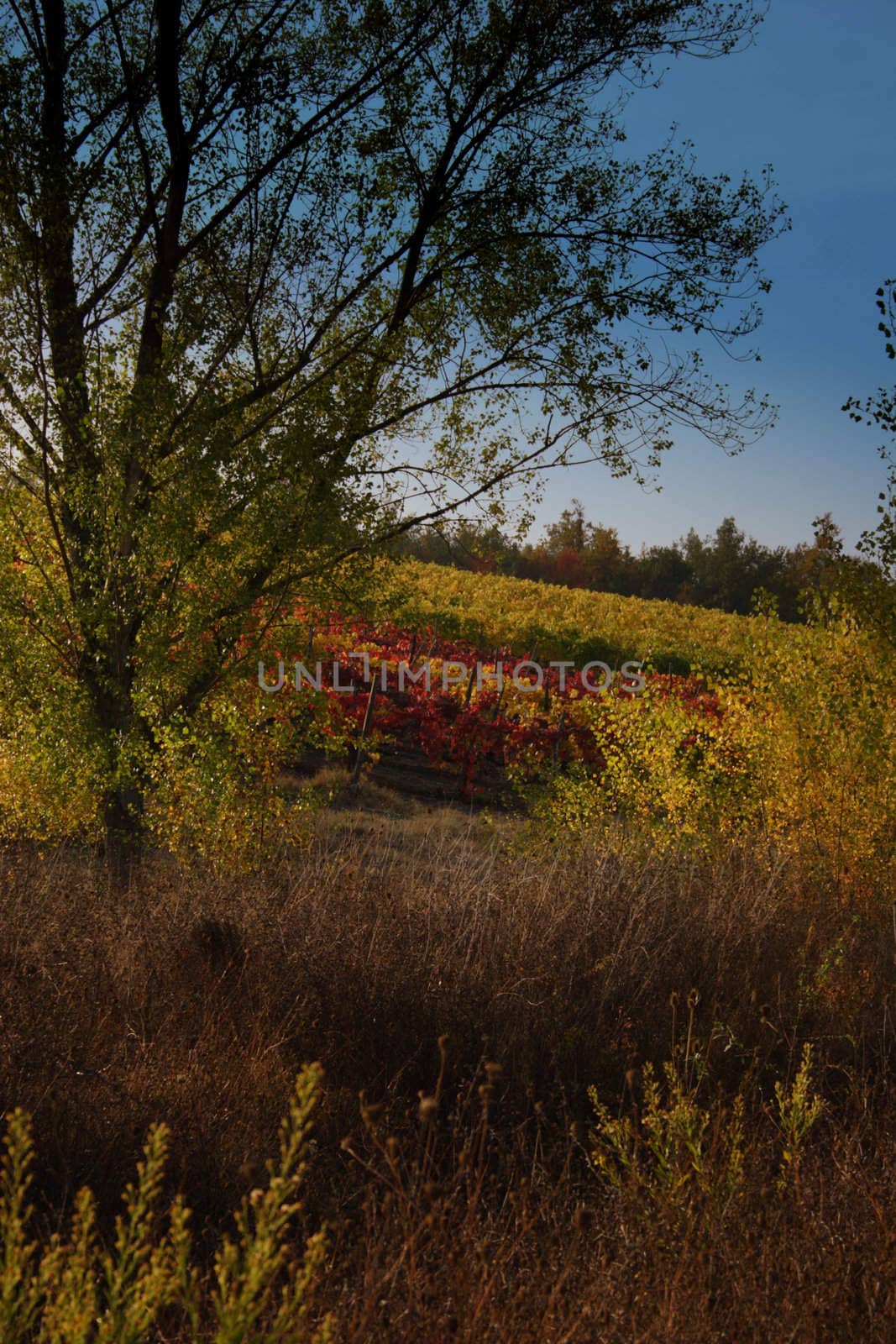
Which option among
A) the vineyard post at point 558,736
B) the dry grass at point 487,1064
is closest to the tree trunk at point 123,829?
the dry grass at point 487,1064

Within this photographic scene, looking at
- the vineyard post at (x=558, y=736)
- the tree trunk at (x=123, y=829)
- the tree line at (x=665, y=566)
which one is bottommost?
the tree trunk at (x=123, y=829)

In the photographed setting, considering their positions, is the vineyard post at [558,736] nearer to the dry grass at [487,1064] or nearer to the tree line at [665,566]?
the dry grass at [487,1064]

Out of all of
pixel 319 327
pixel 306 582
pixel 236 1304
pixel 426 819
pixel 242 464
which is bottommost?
pixel 426 819

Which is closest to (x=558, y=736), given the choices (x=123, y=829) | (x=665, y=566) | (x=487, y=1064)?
(x=123, y=829)

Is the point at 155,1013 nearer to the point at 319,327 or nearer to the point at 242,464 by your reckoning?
the point at 242,464

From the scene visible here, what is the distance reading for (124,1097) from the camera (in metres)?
3.55

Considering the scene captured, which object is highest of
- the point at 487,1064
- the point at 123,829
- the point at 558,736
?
the point at 487,1064

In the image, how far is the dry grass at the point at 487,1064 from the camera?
2639 mm

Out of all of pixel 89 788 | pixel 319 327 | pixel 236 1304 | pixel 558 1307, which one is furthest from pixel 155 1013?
pixel 319 327

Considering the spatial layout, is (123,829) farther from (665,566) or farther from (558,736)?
(665,566)

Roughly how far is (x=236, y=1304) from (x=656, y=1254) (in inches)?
59.9

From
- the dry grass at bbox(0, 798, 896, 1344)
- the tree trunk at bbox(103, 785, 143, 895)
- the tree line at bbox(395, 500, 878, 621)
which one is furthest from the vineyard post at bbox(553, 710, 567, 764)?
the tree line at bbox(395, 500, 878, 621)

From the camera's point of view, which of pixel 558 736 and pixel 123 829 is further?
pixel 558 736

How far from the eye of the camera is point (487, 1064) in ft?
8.51
